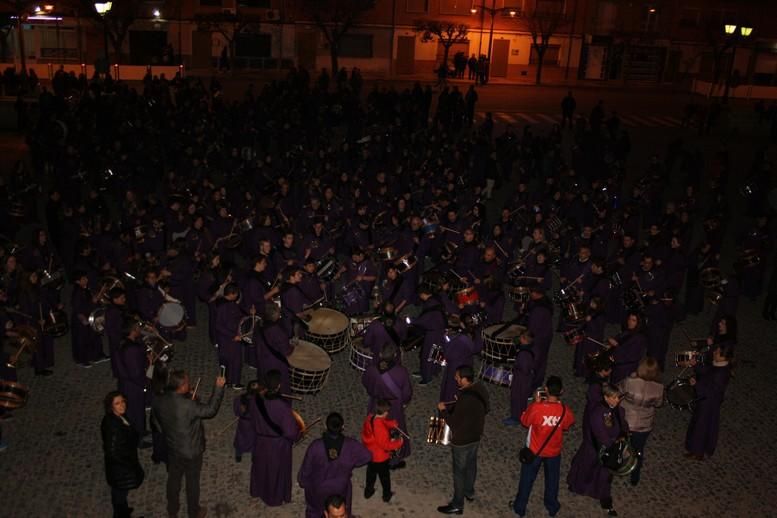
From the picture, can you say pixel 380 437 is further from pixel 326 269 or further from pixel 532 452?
pixel 326 269

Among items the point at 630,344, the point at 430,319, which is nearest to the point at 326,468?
the point at 430,319

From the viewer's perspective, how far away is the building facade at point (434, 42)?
46.7 meters

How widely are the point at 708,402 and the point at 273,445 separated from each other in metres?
5.38

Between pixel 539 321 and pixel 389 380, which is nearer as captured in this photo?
pixel 389 380

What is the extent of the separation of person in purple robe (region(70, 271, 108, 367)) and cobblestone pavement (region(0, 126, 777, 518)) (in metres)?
0.18

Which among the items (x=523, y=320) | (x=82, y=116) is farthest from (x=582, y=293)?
(x=82, y=116)

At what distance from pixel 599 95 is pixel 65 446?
1684 inches

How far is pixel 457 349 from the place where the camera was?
29.1 feet

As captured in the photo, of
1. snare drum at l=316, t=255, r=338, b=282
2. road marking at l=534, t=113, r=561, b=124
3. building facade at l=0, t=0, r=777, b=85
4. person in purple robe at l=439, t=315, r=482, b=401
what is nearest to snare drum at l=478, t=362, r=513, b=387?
person in purple robe at l=439, t=315, r=482, b=401

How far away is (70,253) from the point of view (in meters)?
13.8

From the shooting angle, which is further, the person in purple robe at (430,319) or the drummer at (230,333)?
the person in purple robe at (430,319)

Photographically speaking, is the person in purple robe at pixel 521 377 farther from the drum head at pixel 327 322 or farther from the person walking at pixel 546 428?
the drum head at pixel 327 322

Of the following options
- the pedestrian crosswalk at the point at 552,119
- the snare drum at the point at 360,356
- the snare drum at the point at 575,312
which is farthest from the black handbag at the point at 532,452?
the pedestrian crosswalk at the point at 552,119

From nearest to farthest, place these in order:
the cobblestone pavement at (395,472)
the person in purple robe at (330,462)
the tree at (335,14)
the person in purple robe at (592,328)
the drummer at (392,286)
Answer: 1. the person in purple robe at (330,462)
2. the cobblestone pavement at (395,472)
3. the person in purple robe at (592,328)
4. the drummer at (392,286)
5. the tree at (335,14)
